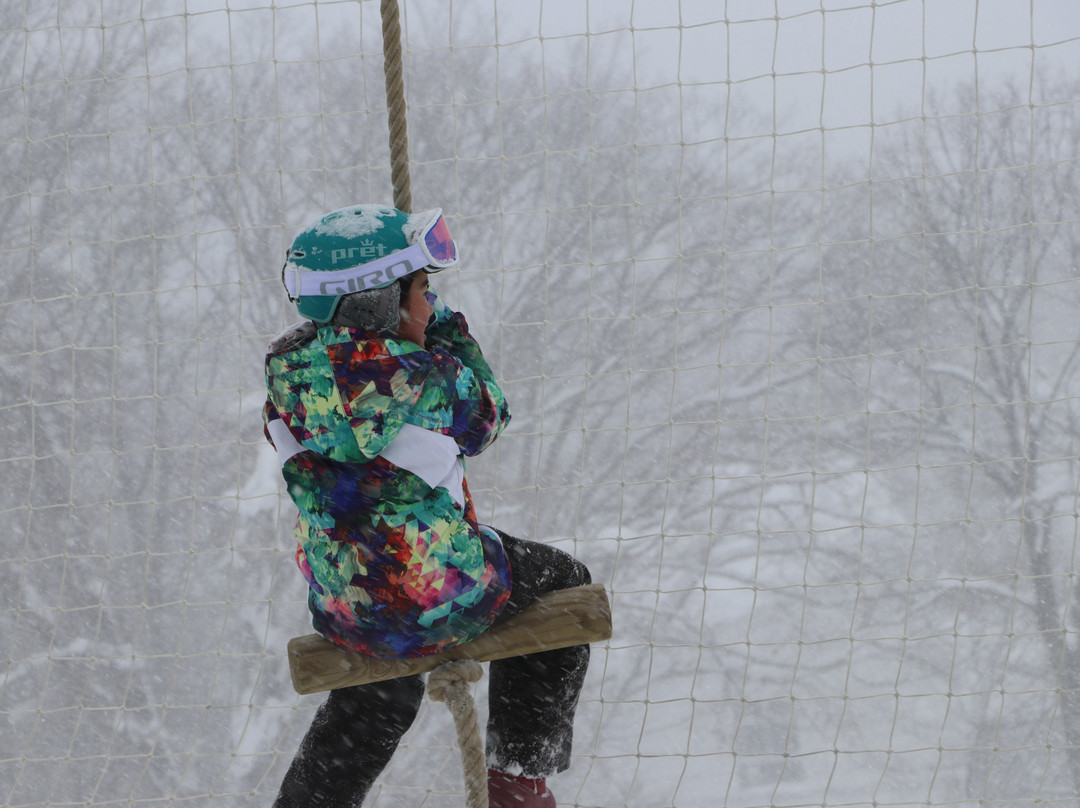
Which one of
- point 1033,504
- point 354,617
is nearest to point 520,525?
point 1033,504

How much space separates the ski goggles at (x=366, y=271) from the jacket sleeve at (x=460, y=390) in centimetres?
5

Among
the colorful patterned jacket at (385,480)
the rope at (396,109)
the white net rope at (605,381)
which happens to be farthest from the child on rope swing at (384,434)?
the white net rope at (605,381)

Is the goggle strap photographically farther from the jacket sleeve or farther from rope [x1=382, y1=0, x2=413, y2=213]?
rope [x1=382, y1=0, x2=413, y2=213]

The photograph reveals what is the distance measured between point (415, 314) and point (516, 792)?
2.05ft

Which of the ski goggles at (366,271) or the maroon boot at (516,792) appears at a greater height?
the ski goggles at (366,271)

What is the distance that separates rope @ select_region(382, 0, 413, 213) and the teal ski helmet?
17cm

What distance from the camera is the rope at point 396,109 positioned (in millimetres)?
1239

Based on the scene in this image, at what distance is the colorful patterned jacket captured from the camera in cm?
97

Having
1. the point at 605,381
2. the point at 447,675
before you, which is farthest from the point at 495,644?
the point at 605,381

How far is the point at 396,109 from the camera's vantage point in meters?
1.26

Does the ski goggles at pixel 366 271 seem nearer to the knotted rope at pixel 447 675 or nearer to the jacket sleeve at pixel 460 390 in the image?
the jacket sleeve at pixel 460 390

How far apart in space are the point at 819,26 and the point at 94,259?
4.00 m

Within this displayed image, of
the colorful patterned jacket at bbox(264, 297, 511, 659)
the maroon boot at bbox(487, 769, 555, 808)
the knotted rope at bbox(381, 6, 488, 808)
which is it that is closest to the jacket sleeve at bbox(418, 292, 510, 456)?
the colorful patterned jacket at bbox(264, 297, 511, 659)

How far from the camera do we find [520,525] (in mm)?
5371
